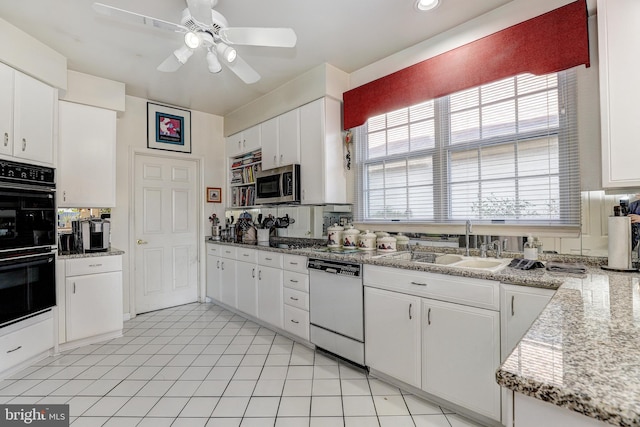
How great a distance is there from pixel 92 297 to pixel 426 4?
387 centimetres

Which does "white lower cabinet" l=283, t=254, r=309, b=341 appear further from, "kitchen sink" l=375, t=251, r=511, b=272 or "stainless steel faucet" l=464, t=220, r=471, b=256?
"stainless steel faucet" l=464, t=220, r=471, b=256

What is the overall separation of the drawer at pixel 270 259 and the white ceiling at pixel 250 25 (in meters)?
1.93

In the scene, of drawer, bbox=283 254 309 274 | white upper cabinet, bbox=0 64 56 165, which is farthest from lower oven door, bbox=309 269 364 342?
white upper cabinet, bbox=0 64 56 165

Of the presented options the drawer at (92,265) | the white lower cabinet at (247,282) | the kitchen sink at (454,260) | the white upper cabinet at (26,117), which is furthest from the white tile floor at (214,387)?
the white upper cabinet at (26,117)

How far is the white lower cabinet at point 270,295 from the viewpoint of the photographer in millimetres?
3021

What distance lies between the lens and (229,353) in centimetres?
268

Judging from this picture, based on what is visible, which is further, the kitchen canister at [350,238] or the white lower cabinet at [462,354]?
the kitchen canister at [350,238]

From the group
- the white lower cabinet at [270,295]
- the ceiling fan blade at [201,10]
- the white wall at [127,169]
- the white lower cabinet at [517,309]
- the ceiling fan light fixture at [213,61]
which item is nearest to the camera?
the white lower cabinet at [517,309]

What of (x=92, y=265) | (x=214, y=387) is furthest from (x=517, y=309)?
(x=92, y=265)

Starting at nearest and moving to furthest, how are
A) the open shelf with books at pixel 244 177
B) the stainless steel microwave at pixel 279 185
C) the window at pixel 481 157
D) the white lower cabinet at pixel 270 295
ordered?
1. the window at pixel 481 157
2. the white lower cabinet at pixel 270 295
3. the stainless steel microwave at pixel 279 185
4. the open shelf with books at pixel 244 177

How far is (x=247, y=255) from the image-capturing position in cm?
344

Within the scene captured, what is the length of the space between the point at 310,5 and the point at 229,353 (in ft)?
9.63

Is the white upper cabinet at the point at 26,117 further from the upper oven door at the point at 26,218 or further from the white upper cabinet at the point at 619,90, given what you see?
the white upper cabinet at the point at 619,90

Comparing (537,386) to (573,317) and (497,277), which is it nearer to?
(573,317)
